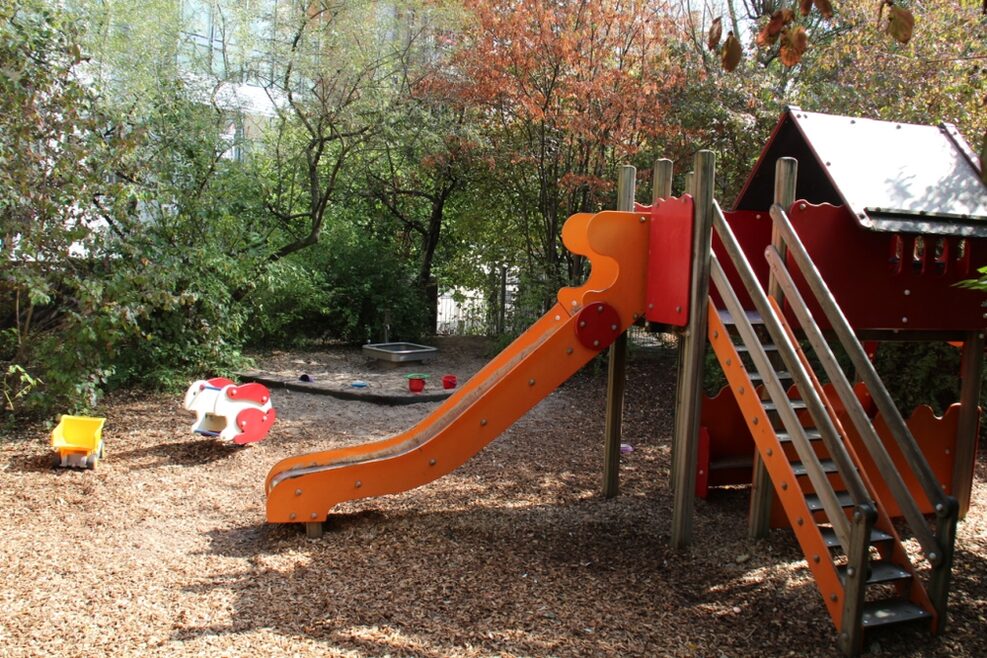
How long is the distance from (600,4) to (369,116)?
11.1 feet

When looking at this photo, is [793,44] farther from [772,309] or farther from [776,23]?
[772,309]

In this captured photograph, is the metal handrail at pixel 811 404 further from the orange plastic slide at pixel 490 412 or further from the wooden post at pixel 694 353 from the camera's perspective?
the orange plastic slide at pixel 490 412

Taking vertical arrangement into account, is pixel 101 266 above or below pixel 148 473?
above

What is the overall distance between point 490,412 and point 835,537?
6.27 ft

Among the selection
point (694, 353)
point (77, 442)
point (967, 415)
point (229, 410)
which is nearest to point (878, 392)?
point (694, 353)

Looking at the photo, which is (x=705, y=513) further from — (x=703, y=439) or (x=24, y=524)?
(x=24, y=524)

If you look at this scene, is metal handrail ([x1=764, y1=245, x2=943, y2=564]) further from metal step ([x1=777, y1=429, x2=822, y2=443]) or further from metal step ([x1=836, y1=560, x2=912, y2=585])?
metal step ([x1=777, y1=429, x2=822, y2=443])

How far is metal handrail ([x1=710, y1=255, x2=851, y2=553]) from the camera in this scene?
329 centimetres

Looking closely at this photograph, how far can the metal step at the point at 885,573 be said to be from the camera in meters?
3.40

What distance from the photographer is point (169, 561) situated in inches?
170

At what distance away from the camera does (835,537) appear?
3.57 metres

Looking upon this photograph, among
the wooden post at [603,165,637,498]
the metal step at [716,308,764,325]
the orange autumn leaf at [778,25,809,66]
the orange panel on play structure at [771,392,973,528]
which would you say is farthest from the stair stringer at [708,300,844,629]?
the orange autumn leaf at [778,25,809,66]

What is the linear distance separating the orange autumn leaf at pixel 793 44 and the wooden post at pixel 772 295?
174 cm

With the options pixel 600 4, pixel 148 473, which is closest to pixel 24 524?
pixel 148 473
